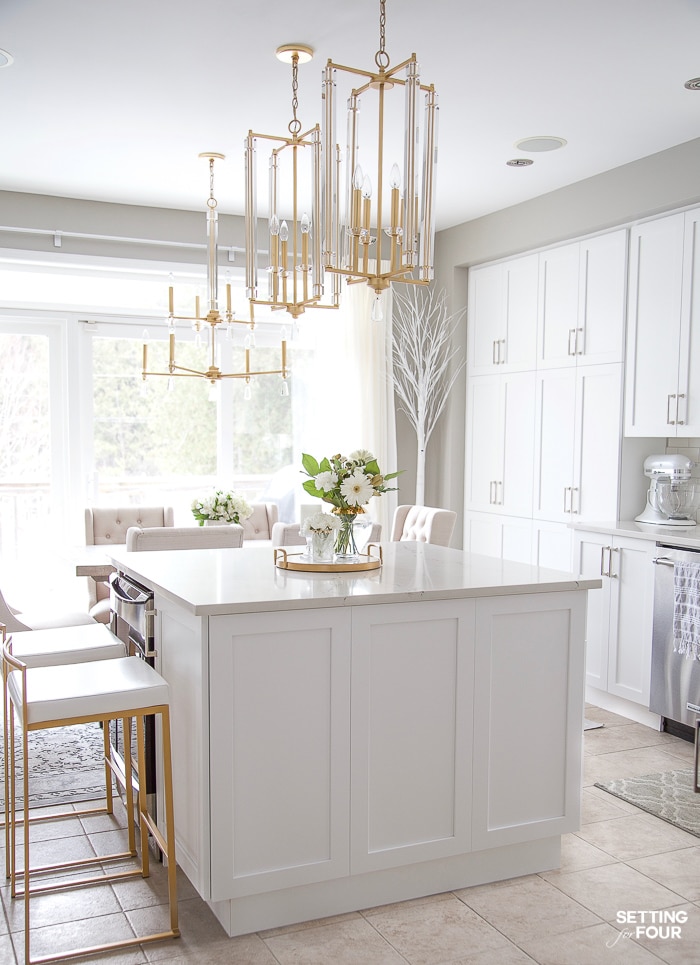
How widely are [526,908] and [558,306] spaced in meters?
3.59

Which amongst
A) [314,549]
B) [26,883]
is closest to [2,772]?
[26,883]

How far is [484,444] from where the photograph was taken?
5.95 m

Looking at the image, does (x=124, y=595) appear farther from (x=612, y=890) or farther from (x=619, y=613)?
(x=619, y=613)

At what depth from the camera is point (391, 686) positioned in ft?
8.10

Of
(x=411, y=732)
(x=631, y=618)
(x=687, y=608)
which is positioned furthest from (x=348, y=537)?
(x=631, y=618)

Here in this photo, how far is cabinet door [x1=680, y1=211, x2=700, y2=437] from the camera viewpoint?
13.9 feet

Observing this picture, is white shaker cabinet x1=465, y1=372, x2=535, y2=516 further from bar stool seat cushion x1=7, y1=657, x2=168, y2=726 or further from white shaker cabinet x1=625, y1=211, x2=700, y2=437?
bar stool seat cushion x1=7, y1=657, x2=168, y2=726

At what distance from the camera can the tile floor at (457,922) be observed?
227cm

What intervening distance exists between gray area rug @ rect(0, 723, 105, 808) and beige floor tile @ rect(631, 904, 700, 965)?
1975mm

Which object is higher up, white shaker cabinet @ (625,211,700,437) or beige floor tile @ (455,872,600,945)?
white shaker cabinet @ (625,211,700,437)

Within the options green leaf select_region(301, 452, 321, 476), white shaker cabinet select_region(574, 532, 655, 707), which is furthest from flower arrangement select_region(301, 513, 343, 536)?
white shaker cabinet select_region(574, 532, 655, 707)

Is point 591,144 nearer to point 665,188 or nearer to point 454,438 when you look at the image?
point 665,188

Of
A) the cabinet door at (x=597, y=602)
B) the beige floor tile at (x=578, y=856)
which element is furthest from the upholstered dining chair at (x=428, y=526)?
the beige floor tile at (x=578, y=856)

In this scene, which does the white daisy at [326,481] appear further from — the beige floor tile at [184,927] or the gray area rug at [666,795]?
the gray area rug at [666,795]
